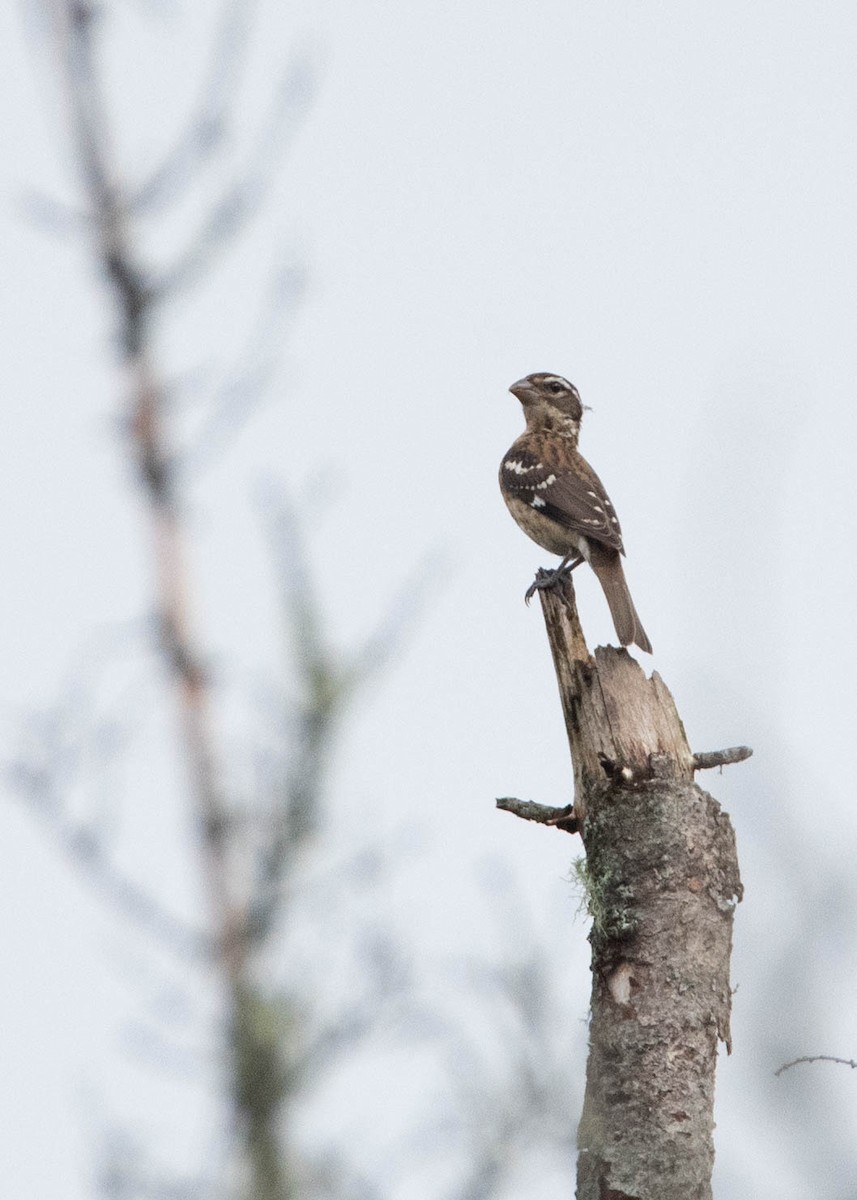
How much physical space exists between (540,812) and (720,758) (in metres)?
0.64

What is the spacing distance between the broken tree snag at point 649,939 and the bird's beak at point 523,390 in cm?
552

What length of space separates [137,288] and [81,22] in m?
0.43

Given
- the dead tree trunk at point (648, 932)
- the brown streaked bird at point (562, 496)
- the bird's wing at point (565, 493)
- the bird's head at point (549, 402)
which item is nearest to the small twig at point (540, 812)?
the dead tree trunk at point (648, 932)

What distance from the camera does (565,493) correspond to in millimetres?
9375

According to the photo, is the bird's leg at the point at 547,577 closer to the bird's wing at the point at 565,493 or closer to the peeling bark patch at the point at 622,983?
the bird's wing at the point at 565,493

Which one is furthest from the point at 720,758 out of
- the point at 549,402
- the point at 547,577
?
the point at 549,402

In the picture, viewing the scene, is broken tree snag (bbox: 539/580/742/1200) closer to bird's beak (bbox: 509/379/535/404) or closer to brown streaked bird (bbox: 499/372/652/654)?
brown streaked bird (bbox: 499/372/652/654)

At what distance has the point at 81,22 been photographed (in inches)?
103

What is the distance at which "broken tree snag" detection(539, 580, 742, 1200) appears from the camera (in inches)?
194

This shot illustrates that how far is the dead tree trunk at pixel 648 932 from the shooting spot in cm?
492

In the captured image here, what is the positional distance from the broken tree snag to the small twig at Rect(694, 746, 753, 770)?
0.25 feet

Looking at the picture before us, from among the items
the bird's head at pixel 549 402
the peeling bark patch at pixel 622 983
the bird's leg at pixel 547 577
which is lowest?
the peeling bark patch at pixel 622 983

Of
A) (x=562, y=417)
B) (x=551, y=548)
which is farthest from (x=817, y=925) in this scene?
(x=562, y=417)

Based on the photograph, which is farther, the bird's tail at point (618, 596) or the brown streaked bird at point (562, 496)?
the brown streaked bird at point (562, 496)
